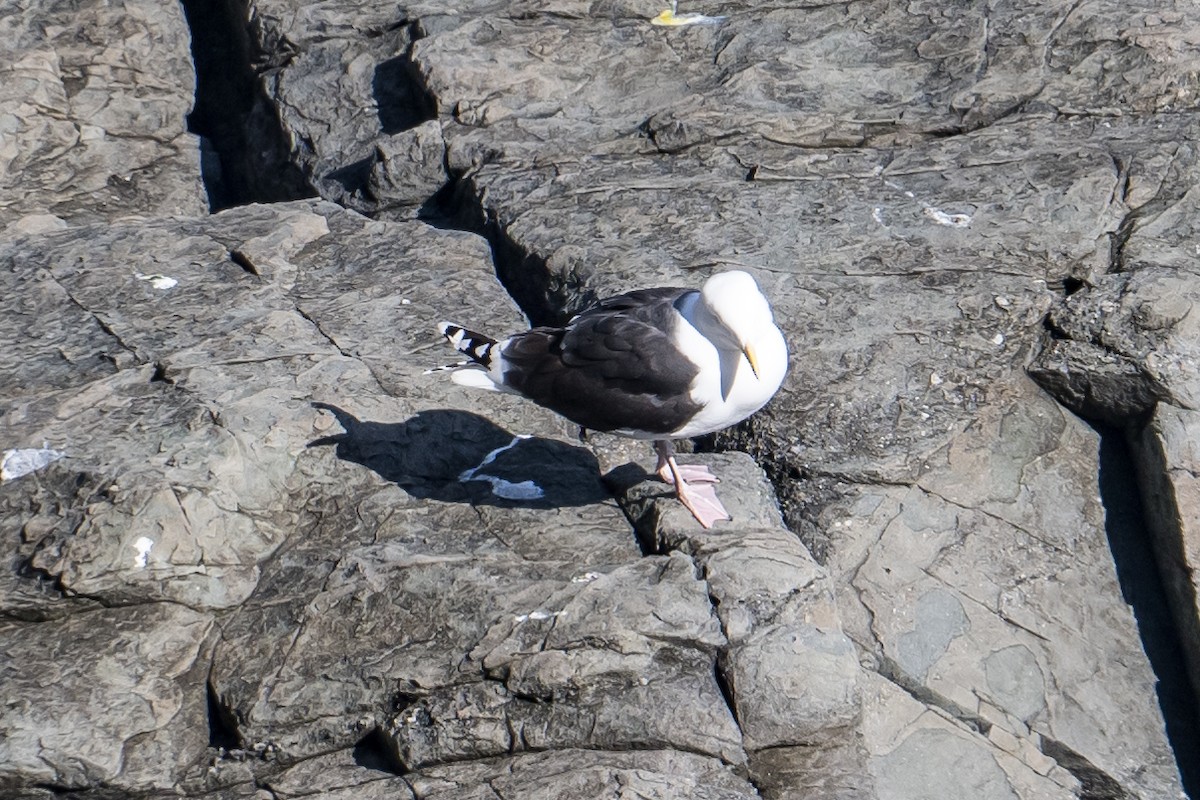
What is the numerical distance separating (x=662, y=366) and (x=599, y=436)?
39.6 inches

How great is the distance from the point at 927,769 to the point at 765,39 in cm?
398

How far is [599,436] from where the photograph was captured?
495 centimetres

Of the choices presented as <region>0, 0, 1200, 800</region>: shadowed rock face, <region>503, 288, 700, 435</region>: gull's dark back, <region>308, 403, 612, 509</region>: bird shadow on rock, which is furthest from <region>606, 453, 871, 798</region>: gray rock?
<region>308, 403, 612, 509</region>: bird shadow on rock

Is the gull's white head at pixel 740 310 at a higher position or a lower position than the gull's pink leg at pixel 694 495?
higher

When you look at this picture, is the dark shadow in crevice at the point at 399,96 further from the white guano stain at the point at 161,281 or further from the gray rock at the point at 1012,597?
the gray rock at the point at 1012,597

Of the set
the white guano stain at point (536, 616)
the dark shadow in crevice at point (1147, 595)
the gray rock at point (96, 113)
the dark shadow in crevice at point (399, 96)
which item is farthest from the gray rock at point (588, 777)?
the gray rock at point (96, 113)

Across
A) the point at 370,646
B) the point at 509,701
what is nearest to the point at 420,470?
the point at 370,646

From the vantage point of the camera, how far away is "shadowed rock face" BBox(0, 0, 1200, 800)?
3736 mm

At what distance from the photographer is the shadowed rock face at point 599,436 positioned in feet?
12.3

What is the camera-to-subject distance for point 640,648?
369 centimetres

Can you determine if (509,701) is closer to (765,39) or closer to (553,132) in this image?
(553,132)

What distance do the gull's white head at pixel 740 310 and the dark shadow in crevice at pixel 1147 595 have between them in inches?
69.2

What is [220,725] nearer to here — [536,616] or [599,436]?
[536,616]

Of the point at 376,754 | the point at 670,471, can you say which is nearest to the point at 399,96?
the point at 670,471
